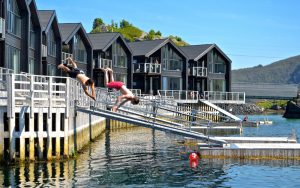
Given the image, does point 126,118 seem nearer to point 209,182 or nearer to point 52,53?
point 209,182

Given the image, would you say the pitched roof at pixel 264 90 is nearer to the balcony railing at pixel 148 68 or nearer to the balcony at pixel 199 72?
the balcony at pixel 199 72

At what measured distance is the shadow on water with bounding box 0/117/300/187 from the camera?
69.9ft

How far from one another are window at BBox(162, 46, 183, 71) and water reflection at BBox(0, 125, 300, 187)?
4360 cm

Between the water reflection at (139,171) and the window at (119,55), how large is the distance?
122 ft

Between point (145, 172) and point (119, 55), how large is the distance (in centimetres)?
4523

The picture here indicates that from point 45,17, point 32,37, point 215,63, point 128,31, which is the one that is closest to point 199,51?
point 215,63

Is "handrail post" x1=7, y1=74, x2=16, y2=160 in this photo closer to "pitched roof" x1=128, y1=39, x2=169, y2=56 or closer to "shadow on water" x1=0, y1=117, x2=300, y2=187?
"shadow on water" x1=0, y1=117, x2=300, y2=187

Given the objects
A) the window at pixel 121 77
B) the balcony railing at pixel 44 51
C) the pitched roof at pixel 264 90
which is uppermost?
the balcony railing at pixel 44 51

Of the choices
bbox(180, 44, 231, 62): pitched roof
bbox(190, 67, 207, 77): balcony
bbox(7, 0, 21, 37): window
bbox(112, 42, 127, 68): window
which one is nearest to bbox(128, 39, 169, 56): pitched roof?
bbox(112, 42, 127, 68): window

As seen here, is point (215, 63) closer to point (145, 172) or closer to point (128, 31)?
point (145, 172)

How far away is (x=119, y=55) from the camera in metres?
68.2

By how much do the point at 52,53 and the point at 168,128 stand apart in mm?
25957

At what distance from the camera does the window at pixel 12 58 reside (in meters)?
36.3

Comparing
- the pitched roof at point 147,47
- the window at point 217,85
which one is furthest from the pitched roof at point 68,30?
the window at point 217,85
